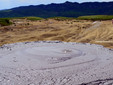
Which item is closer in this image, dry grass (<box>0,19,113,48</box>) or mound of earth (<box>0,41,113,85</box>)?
mound of earth (<box>0,41,113,85</box>)

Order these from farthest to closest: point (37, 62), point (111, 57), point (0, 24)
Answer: point (0, 24), point (111, 57), point (37, 62)

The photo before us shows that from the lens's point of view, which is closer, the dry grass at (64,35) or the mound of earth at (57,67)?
the mound of earth at (57,67)

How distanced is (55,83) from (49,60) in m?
Answer: 1.70

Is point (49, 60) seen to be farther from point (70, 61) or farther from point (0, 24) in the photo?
point (0, 24)

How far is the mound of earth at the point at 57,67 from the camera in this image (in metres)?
4.06

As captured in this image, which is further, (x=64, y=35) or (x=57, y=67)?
(x=64, y=35)

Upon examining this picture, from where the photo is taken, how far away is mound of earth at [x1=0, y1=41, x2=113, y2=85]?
13.3ft

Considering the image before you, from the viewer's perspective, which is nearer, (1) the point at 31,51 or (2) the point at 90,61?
(2) the point at 90,61

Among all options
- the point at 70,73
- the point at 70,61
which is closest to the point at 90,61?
the point at 70,61

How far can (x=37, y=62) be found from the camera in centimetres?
544

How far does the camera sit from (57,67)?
4.97m

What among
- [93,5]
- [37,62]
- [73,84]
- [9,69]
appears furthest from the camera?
[93,5]

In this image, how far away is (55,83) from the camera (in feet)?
12.8

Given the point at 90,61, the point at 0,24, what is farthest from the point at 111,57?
the point at 0,24
